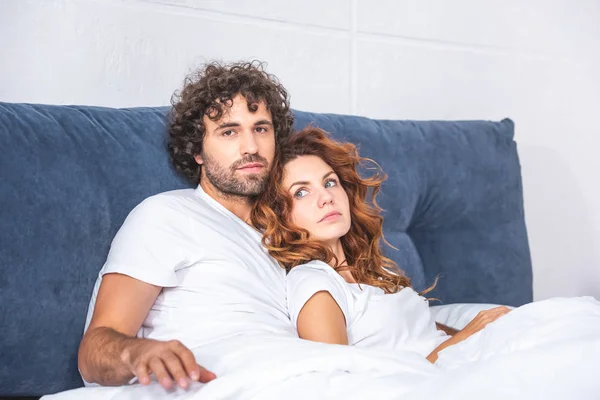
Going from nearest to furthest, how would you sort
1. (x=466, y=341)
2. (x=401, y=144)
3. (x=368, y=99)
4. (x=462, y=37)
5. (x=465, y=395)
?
1. (x=465, y=395)
2. (x=466, y=341)
3. (x=401, y=144)
4. (x=368, y=99)
5. (x=462, y=37)

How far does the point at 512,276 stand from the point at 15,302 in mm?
1444

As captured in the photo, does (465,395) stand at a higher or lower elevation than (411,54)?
lower

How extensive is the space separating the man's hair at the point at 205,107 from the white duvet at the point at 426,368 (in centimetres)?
56

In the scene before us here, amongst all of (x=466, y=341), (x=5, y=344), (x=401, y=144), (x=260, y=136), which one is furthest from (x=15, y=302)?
(x=401, y=144)

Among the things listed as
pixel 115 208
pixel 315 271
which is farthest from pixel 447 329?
pixel 115 208

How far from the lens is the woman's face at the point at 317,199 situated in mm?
1736

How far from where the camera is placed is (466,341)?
1509mm

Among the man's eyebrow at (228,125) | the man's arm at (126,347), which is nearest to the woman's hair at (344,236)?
the man's eyebrow at (228,125)

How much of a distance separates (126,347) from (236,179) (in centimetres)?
57

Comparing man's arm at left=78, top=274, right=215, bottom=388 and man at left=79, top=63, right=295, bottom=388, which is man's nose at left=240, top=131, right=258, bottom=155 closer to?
man at left=79, top=63, right=295, bottom=388

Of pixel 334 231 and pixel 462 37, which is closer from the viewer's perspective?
pixel 334 231

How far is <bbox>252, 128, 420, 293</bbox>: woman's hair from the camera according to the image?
1734 millimetres

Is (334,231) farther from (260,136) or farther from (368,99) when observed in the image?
(368,99)

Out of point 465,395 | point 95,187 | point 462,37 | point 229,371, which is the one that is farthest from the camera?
point 462,37
